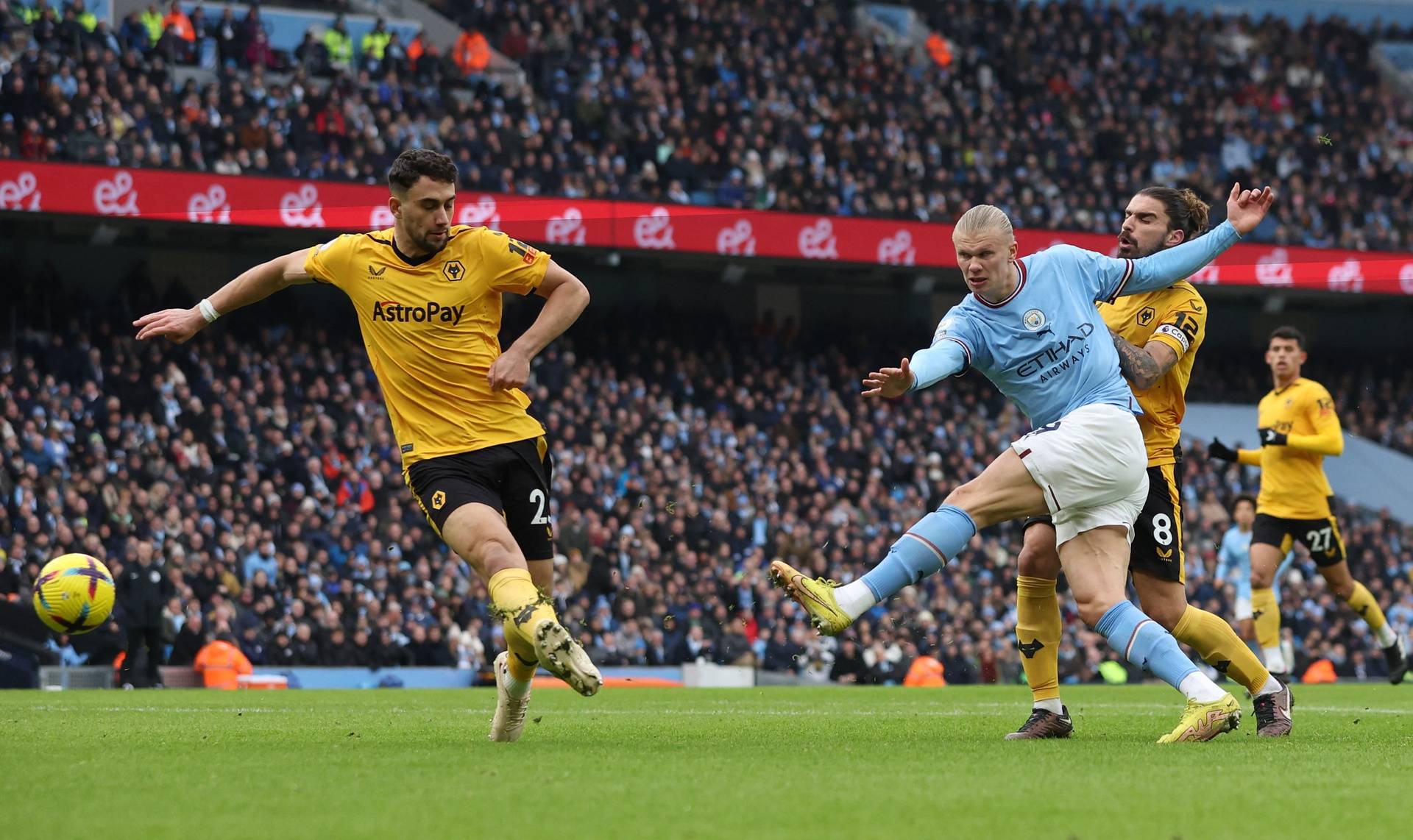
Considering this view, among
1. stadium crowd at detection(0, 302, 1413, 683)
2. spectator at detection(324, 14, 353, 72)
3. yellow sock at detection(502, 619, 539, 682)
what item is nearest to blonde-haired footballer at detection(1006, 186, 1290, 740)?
yellow sock at detection(502, 619, 539, 682)

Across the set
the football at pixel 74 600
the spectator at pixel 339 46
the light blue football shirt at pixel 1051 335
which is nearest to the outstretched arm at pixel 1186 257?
the light blue football shirt at pixel 1051 335

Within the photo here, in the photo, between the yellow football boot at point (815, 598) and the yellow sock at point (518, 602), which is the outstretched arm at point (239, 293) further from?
the yellow football boot at point (815, 598)

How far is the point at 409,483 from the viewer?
7152 mm

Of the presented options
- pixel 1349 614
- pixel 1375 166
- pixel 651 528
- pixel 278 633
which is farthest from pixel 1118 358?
pixel 1375 166

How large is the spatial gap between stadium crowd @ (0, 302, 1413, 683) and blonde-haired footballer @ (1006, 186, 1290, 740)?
11095 mm

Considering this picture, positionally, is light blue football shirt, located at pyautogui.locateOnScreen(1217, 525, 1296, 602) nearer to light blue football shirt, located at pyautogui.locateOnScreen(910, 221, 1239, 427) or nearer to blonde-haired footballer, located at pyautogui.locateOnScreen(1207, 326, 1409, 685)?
blonde-haired footballer, located at pyautogui.locateOnScreen(1207, 326, 1409, 685)

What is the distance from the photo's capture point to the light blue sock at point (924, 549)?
6820 millimetres

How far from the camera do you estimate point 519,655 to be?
6867 mm

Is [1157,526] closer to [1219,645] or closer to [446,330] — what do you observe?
[1219,645]

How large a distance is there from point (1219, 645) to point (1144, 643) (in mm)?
820

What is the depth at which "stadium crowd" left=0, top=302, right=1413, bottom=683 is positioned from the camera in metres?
20.0

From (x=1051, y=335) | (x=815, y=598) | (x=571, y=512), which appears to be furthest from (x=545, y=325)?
(x=571, y=512)

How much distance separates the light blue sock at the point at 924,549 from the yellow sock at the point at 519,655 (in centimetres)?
135

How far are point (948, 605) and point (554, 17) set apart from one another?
1240 centimetres
